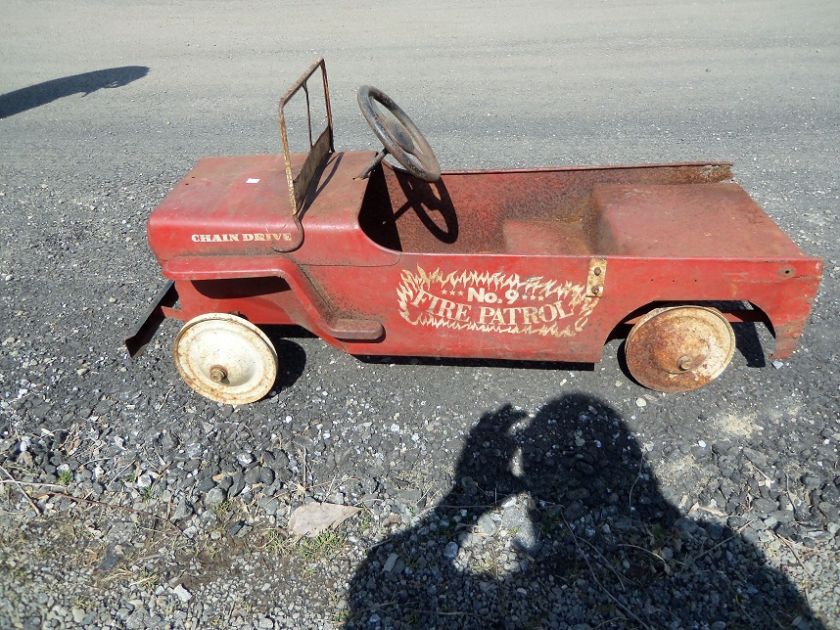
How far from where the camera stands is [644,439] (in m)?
3.20

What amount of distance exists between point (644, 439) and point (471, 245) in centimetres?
169

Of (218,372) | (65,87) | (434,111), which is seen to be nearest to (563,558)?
(218,372)

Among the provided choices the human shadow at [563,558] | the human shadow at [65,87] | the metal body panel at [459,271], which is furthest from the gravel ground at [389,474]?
the human shadow at [65,87]

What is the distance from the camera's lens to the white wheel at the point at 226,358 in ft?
10.4

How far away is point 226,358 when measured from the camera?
10.6ft

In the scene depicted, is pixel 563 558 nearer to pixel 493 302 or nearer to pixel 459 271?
pixel 493 302

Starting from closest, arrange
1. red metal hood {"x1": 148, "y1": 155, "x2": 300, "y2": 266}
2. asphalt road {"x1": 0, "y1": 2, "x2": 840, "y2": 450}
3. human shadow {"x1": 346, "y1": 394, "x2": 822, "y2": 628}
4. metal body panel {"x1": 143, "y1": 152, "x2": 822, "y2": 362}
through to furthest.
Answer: human shadow {"x1": 346, "y1": 394, "x2": 822, "y2": 628} → metal body panel {"x1": 143, "y1": 152, "x2": 822, "y2": 362} → red metal hood {"x1": 148, "y1": 155, "x2": 300, "y2": 266} → asphalt road {"x1": 0, "y1": 2, "x2": 840, "y2": 450}

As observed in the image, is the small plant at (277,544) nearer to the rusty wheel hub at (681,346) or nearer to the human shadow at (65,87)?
the rusty wheel hub at (681,346)

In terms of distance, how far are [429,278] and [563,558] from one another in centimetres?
145

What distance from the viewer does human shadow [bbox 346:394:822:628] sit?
250 centimetres

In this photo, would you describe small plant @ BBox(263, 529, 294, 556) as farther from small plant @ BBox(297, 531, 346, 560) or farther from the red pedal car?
the red pedal car

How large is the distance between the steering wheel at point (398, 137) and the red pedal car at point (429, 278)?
0.01 metres

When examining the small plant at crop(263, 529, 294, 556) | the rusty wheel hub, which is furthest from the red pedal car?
the small plant at crop(263, 529, 294, 556)

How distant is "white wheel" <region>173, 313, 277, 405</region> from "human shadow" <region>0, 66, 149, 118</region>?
649 cm
